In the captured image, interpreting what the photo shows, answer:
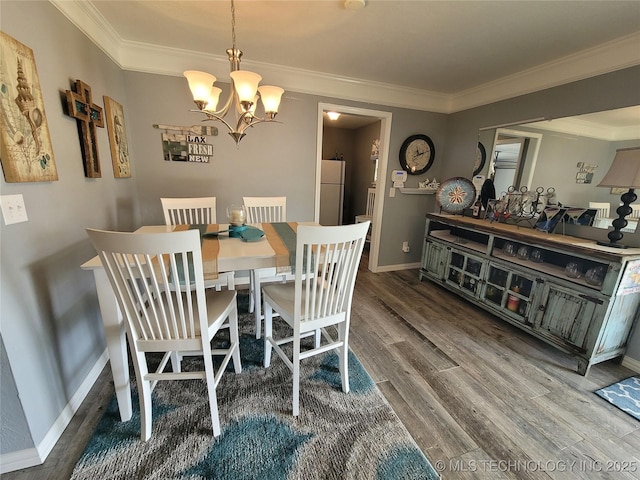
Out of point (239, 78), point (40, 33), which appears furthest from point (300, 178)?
point (40, 33)

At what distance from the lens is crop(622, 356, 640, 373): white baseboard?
1837 millimetres

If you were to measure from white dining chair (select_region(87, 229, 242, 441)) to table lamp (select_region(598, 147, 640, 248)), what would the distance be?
2.65 m

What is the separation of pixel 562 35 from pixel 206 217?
327 cm

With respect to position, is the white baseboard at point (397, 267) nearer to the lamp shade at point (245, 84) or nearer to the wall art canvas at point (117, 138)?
the lamp shade at point (245, 84)

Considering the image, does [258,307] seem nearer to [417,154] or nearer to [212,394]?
[212,394]

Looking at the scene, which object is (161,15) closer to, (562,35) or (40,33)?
(40,33)

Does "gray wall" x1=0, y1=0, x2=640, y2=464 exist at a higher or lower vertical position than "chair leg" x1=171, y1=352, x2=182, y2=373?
higher

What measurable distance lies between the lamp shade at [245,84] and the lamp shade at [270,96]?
0.15 m

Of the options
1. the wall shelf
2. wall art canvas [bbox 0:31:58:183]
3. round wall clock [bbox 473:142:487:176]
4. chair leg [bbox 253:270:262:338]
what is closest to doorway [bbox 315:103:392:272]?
the wall shelf

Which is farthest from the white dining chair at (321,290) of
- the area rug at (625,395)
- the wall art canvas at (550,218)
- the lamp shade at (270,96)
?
the wall art canvas at (550,218)

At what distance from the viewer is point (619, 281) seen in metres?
1.65

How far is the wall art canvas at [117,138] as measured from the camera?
198 cm

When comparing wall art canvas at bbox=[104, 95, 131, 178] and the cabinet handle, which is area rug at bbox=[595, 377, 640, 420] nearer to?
the cabinet handle

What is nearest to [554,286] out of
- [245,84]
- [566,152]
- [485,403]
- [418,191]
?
[485,403]
